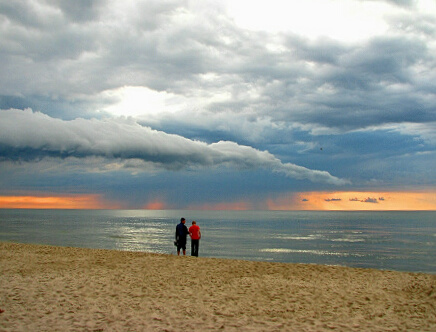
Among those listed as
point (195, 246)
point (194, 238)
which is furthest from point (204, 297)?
point (195, 246)

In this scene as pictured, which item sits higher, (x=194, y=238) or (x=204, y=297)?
(x=194, y=238)

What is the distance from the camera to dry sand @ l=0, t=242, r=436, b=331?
935cm

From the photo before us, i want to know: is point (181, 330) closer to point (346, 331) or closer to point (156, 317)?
point (156, 317)

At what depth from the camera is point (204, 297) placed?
11.8 metres

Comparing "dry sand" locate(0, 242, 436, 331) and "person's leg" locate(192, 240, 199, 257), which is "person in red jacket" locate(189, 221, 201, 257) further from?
"dry sand" locate(0, 242, 436, 331)

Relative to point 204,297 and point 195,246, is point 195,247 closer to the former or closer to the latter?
point 195,246

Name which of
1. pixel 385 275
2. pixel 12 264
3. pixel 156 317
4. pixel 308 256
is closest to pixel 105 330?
pixel 156 317

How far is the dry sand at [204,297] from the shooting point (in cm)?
935

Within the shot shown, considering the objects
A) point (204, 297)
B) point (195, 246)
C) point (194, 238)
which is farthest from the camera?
point (195, 246)

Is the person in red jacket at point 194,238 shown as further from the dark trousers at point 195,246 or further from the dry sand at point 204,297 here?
the dry sand at point 204,297

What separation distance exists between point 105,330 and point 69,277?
20.6 ft

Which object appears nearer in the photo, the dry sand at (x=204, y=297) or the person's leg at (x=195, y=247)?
the dry sand at (x=204, y=297)

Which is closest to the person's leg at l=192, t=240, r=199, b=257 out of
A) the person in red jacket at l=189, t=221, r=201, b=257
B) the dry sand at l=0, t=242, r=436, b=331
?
the person in red jacket at l=189, t=221, r=201, b=257

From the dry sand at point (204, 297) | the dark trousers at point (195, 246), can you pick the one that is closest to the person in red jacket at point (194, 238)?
the dark trousers at point (195, 246)
